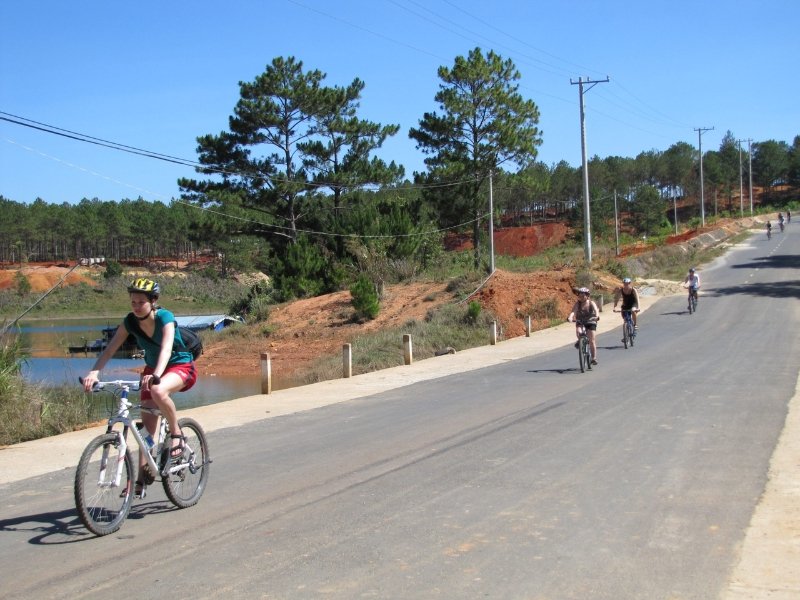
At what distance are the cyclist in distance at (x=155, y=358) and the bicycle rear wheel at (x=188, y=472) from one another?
0.13 metres

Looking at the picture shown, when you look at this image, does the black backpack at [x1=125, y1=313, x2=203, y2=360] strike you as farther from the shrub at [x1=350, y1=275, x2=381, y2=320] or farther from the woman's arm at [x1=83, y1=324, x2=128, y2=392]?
the shrub at [x1=350, y1=275, x2=381, y2=320]

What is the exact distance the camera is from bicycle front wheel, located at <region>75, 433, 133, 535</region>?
634 centimetres

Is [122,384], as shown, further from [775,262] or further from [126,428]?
[775,262]

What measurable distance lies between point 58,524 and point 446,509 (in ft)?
10.3

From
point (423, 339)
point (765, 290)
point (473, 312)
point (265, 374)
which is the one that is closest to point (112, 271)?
point (473, 312)

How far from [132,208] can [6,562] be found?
146288mm

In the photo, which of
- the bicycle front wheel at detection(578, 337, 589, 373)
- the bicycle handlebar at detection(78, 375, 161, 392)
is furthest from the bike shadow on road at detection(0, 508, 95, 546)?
the bicycle front wheel at detection(578, 337, 589, 373)

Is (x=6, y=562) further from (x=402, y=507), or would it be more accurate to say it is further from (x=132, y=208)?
(x=132, y=208)

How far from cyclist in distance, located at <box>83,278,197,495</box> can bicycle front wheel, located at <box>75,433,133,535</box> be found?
213 millimetres

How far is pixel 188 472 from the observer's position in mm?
7426

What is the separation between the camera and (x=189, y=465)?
290 inches

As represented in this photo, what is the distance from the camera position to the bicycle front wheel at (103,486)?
6.34 meters

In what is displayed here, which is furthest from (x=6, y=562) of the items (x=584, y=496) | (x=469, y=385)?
(x=469, y=385)

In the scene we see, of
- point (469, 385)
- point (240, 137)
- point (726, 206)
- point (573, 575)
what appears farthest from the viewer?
point (726, 206)
